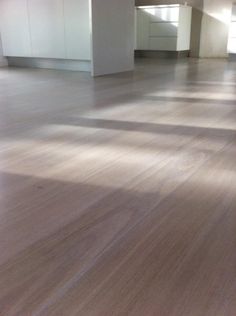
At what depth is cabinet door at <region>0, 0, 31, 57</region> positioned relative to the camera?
17.4 feet

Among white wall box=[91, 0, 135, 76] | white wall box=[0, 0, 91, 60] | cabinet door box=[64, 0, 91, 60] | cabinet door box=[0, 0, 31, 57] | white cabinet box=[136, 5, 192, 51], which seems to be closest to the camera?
white wall box=[91, 0, 135, 76]

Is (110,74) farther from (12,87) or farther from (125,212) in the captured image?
(125,212)

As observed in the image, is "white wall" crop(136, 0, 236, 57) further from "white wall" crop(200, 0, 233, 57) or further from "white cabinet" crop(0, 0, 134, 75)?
"white cabinet" crop(0, 0, 134, 75)

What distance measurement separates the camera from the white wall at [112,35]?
4.41 m

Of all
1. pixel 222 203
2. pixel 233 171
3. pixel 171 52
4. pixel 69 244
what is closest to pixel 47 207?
pixel 69 244

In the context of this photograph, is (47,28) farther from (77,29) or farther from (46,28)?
(77,29)

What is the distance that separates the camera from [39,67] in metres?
5.70

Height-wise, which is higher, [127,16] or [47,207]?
[127,16]

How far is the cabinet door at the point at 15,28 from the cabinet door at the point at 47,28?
137 millimetres

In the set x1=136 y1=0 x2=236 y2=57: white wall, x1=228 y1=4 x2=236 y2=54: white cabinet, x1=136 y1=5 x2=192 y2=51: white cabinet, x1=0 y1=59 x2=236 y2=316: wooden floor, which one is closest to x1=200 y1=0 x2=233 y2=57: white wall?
x1=136 y1=0 x2=236 y2=57: white wall

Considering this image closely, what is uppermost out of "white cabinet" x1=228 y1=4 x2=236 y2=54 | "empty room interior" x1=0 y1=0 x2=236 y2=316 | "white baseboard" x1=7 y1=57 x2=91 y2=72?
"white cabinet" x1=228 y1=4 x2=236 y2=54

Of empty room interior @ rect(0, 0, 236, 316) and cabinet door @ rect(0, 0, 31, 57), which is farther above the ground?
cabinet door @ rect(0, 0, 31, 57)

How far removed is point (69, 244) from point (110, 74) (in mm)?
4138

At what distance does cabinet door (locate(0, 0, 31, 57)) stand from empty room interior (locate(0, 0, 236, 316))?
7.47ft
